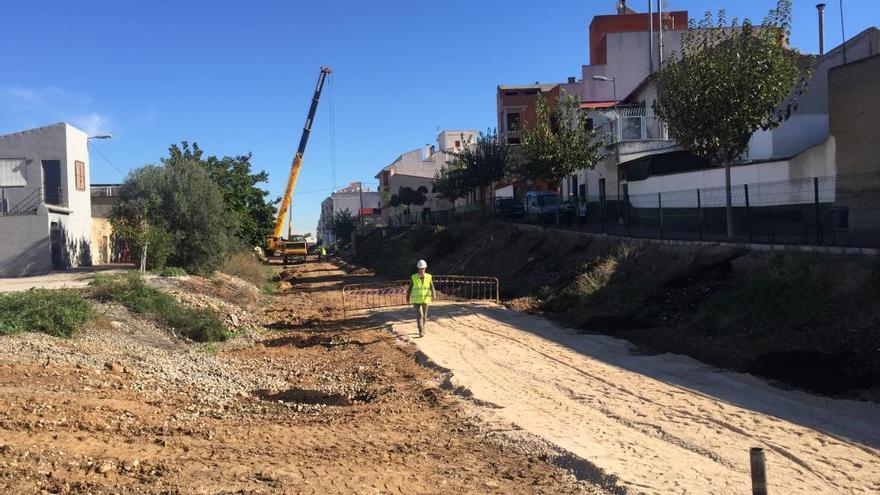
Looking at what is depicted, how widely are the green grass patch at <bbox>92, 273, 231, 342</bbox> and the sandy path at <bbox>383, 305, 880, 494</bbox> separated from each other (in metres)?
5.80

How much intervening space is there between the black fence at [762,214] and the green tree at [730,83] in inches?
57.1

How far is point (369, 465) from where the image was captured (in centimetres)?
659

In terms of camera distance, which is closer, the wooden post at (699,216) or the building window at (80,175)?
the wooden post at (699,216)

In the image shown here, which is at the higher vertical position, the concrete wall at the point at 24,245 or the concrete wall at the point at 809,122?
the concrete wall at the point at 809,122

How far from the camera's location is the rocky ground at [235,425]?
588 centimetres

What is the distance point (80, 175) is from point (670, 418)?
3441 centimetres

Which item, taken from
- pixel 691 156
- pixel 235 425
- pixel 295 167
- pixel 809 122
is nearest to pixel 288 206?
pixel 295 167

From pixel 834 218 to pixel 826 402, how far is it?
27.8 ft

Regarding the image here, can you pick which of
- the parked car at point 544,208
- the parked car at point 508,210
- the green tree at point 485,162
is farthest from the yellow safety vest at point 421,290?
the green tree at point 485,162

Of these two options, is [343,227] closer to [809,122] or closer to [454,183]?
[454,183]

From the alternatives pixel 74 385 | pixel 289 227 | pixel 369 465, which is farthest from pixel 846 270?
pixel 289 227

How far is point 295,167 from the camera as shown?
178ft

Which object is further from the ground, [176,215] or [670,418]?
[176,215]

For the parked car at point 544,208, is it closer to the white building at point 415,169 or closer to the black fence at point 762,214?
the black fence at point 762,214
